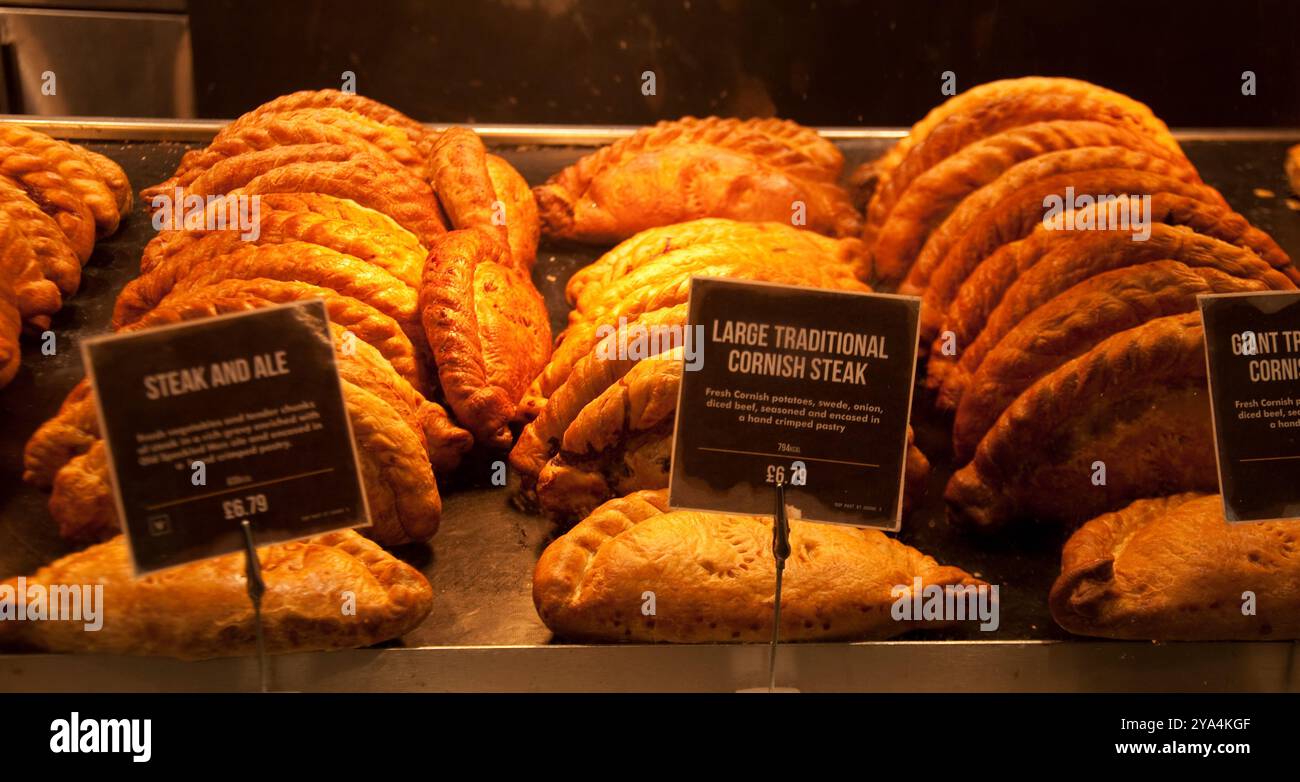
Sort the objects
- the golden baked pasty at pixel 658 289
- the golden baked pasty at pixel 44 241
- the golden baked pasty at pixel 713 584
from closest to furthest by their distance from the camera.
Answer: the golden baked pasty at pixel 713 584 < the golden baked pasty at pixel 658 289 < the golden baked pasty at pixel 44 241

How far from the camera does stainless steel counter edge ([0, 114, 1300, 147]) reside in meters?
3.33

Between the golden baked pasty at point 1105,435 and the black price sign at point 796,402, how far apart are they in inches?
20.0

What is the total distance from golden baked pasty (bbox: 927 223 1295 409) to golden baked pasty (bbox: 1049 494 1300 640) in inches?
22.7

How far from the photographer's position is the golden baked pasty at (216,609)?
184 cm

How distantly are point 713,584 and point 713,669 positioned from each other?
13 cm

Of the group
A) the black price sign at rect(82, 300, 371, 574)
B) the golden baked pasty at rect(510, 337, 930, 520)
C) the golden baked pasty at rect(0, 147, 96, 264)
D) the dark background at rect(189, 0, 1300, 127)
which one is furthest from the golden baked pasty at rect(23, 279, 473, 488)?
the dark background at rect(189, 0, 1300, 127)

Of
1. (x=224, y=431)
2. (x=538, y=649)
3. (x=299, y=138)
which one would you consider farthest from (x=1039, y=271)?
(x=299, y=138)

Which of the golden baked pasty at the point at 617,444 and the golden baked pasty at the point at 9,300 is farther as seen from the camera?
the golden baked pasty at the point at 9,300

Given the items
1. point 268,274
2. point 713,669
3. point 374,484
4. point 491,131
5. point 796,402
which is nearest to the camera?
point 796,402

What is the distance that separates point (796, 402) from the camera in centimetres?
182

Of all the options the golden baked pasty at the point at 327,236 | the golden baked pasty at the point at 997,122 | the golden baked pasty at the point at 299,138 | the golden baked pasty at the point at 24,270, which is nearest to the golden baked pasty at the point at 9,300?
the golden baked pasty at the point at 24,270

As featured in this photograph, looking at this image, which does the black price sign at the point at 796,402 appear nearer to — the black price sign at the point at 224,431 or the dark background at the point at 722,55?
the black price sign at the point at 224,431

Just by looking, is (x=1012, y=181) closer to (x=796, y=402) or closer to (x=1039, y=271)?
(x=1039, y=271)

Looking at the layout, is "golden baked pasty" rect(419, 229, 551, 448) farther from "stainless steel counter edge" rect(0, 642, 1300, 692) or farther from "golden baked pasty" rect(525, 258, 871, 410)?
"stainless steel counter edge" rect(0, 642, 1300, 692)
